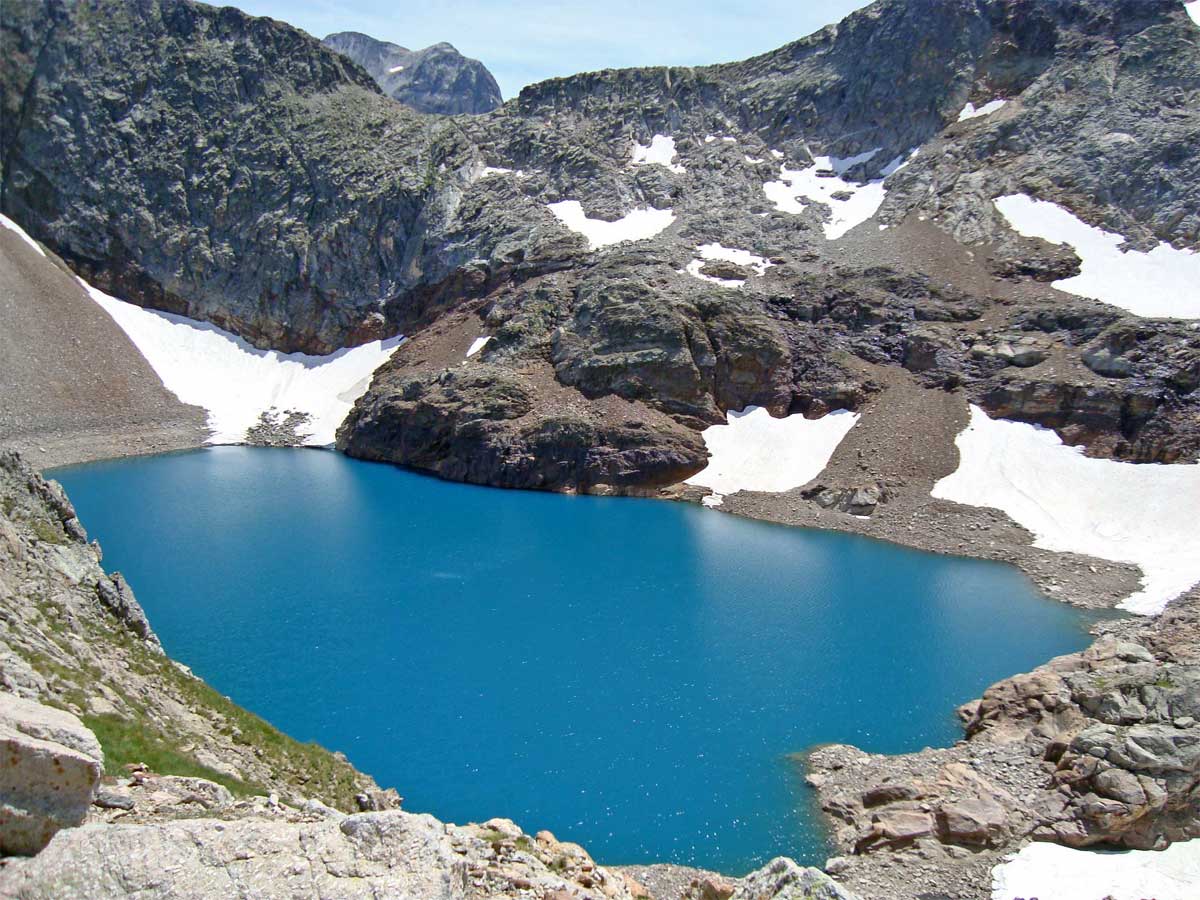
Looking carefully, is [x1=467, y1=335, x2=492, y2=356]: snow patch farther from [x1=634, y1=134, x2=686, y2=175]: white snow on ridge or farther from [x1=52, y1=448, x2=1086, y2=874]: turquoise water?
[x1=634, y1=134, x2=686, y2=175]: white snow on ridge

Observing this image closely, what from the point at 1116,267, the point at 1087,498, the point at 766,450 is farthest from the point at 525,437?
the point at 1116,267

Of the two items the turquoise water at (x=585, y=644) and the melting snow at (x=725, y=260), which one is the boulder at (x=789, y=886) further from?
A: the melting snow at (x=725, y=260)

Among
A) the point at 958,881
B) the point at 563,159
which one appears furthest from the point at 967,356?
the point at 958,881

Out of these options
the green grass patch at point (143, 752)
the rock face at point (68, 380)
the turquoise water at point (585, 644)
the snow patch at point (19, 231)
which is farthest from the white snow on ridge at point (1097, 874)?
the snow patch at point (19, 231)

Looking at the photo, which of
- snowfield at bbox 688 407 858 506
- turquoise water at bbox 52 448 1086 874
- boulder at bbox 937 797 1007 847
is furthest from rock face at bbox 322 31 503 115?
boulder at bbox 937 797 1007 847

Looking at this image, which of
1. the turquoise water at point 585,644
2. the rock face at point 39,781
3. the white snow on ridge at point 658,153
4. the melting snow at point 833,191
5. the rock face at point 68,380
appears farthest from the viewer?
the white snow on ridge at point 658,153

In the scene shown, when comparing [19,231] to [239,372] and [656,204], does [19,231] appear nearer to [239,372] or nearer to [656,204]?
[239,372]

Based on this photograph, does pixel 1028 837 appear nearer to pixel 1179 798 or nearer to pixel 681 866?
pixel 1179 798
